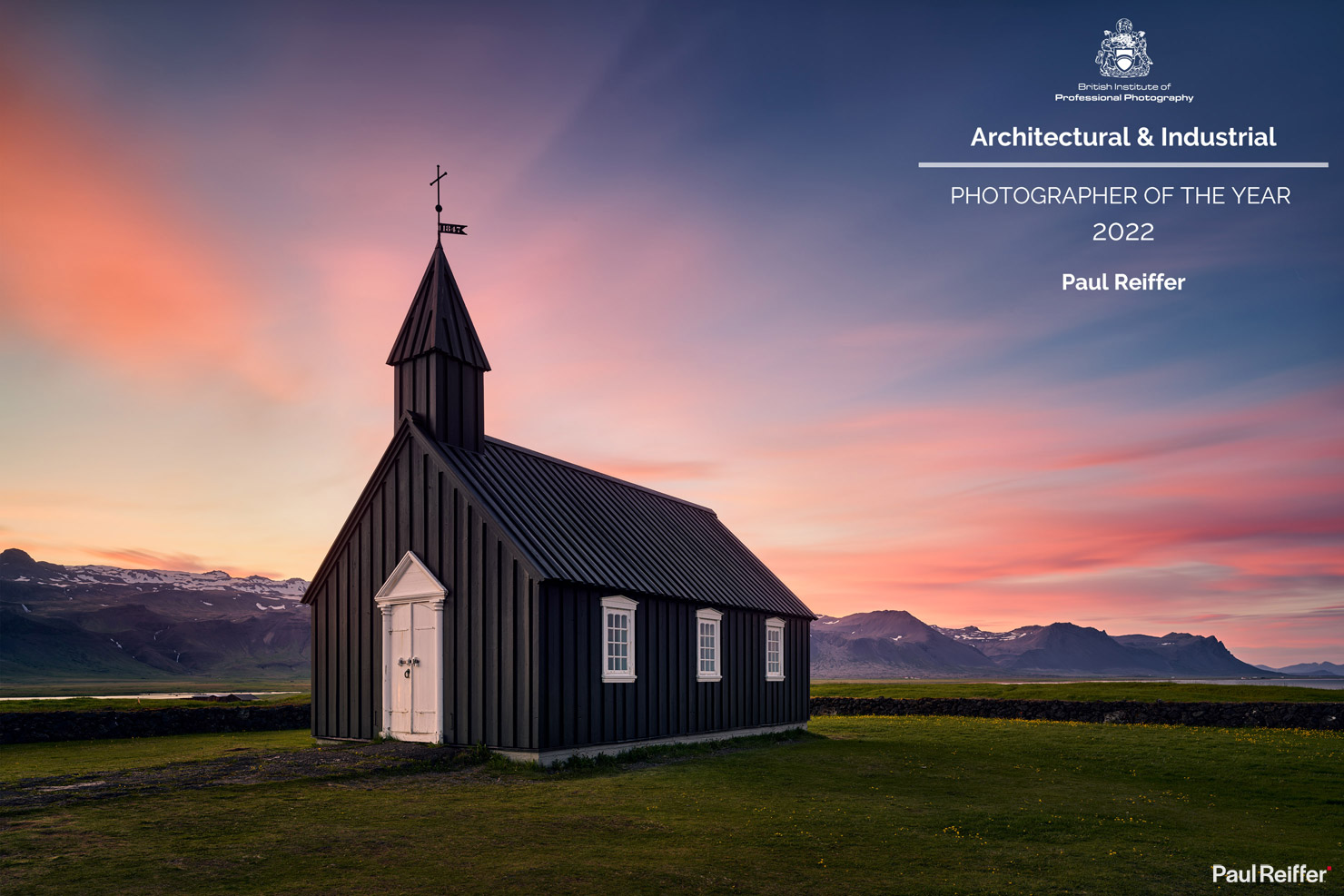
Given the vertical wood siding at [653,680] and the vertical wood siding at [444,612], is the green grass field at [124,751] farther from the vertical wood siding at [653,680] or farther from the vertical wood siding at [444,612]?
the vertical wood siding at [653,680]

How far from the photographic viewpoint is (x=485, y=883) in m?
9.95

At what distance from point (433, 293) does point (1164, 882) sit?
20523 mm

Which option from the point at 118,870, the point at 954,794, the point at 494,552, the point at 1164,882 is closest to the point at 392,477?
the point at 494,552

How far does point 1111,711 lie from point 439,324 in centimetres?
3202

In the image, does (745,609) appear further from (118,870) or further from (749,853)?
(118,870)

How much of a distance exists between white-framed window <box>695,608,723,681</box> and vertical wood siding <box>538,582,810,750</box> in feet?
0.68

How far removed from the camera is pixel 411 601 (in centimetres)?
2178

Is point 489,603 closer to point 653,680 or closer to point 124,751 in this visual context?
point 653,680

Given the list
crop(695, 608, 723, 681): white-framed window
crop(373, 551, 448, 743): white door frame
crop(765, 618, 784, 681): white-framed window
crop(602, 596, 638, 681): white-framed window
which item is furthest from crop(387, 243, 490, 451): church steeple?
crop(765, 618, 784, 681): white-framed window

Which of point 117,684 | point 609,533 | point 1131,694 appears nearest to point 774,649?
point 609,533

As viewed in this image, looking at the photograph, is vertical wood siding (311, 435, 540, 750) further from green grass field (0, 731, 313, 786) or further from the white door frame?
green grass field (0, 731, 313, 786)

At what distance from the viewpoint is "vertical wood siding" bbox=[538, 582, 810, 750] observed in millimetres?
19906

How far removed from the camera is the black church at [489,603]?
1994 centimetres

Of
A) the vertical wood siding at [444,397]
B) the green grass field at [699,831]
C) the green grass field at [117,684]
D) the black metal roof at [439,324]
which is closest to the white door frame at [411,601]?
the green grass field at [699,831]
